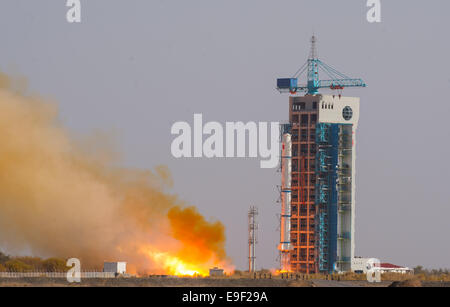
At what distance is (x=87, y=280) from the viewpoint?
197 m
